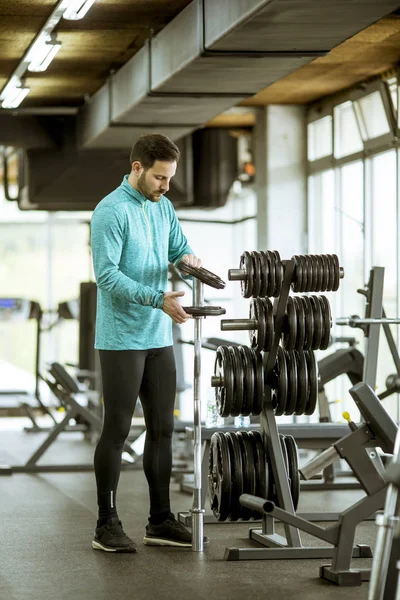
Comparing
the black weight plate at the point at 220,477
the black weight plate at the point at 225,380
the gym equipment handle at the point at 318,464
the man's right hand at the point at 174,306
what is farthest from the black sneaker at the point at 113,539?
the man's right hand at the point at 174,306

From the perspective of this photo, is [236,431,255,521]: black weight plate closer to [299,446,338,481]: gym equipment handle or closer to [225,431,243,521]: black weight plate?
[225,431,243,521]: black weight plate

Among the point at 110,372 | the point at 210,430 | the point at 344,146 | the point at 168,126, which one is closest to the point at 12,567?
the point at 110,372

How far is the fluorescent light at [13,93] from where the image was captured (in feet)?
24.5

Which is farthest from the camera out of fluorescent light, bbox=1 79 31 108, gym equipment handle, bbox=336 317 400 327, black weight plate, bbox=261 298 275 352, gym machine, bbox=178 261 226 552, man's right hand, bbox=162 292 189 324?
fluorescent light, bbox=1 79 31 108

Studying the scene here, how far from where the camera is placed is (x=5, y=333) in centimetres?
1280

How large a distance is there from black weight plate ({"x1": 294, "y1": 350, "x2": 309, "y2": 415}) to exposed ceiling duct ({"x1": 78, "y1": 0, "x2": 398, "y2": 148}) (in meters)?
1.50

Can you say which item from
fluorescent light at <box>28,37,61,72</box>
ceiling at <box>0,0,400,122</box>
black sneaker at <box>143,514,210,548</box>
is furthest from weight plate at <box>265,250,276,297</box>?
fluorescent light at <box>28,37,61,72</box>

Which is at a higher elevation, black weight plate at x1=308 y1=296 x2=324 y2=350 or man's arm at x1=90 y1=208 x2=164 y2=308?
man's arm at x1=90 y1=208 x2=164 y2=308

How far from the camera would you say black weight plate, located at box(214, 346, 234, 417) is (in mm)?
4098

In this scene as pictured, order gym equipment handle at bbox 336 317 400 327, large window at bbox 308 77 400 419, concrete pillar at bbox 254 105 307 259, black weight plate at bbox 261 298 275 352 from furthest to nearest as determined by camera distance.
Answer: concrete pillar at bbox 254 105 307 259
large window at bbox 308 77 400 419
gym equipment handle at bbox 336 317 400 327
black weight plate at bbox 261 298 275 352

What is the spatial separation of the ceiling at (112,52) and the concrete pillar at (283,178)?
8.0 inches

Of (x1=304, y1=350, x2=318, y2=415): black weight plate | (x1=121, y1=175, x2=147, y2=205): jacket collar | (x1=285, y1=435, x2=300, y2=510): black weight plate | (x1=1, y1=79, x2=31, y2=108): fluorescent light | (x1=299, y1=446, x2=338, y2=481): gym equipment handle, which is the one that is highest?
(x1=1, y1=79, x2=31, y2=108): fluorescent light

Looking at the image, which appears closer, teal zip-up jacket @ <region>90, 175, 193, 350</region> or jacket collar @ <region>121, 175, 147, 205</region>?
teal zip-up jacket @ <region>90, 175, 193, 350</region>

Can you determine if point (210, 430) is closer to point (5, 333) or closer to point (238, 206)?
point (238, 206)
